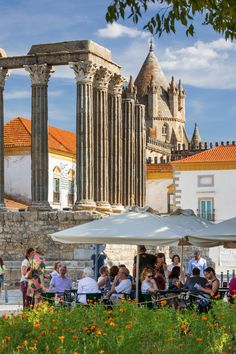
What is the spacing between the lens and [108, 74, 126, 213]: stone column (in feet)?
109

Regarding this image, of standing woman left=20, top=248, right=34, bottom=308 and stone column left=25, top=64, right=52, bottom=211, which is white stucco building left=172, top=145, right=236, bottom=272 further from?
standing woman left=20, top=248, right=34, bottom=308

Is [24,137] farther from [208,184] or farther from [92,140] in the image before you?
[92,140]

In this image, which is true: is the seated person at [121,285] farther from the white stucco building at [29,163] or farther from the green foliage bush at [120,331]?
the white stucco building at [29,163]

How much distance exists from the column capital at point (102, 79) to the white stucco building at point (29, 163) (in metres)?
19.2

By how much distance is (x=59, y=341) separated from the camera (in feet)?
33.5

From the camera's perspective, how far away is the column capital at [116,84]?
3272 centimetres

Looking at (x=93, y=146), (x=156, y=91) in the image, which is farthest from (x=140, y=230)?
(x=156, y=91)

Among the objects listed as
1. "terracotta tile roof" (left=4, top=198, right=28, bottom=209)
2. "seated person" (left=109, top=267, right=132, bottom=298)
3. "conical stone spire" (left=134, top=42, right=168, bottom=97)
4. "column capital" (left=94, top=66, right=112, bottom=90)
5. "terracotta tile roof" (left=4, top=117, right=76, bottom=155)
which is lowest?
"seated person" (left=109, top=267, right=132, bottom=298)

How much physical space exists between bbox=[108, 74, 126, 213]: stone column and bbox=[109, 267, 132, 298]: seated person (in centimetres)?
1672

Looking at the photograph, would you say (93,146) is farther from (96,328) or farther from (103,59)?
(96,328)

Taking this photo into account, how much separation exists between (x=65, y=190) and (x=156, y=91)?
4421cm

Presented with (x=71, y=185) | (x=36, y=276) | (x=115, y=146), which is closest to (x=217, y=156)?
(x=71, y=185)

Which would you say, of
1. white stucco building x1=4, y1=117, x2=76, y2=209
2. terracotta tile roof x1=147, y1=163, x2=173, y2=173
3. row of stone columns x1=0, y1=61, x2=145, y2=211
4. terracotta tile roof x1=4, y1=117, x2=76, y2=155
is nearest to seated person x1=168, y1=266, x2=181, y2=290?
row of stone columns x1=0, y1=61, x2=145, y2=211

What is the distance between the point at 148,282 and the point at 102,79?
16074mm
